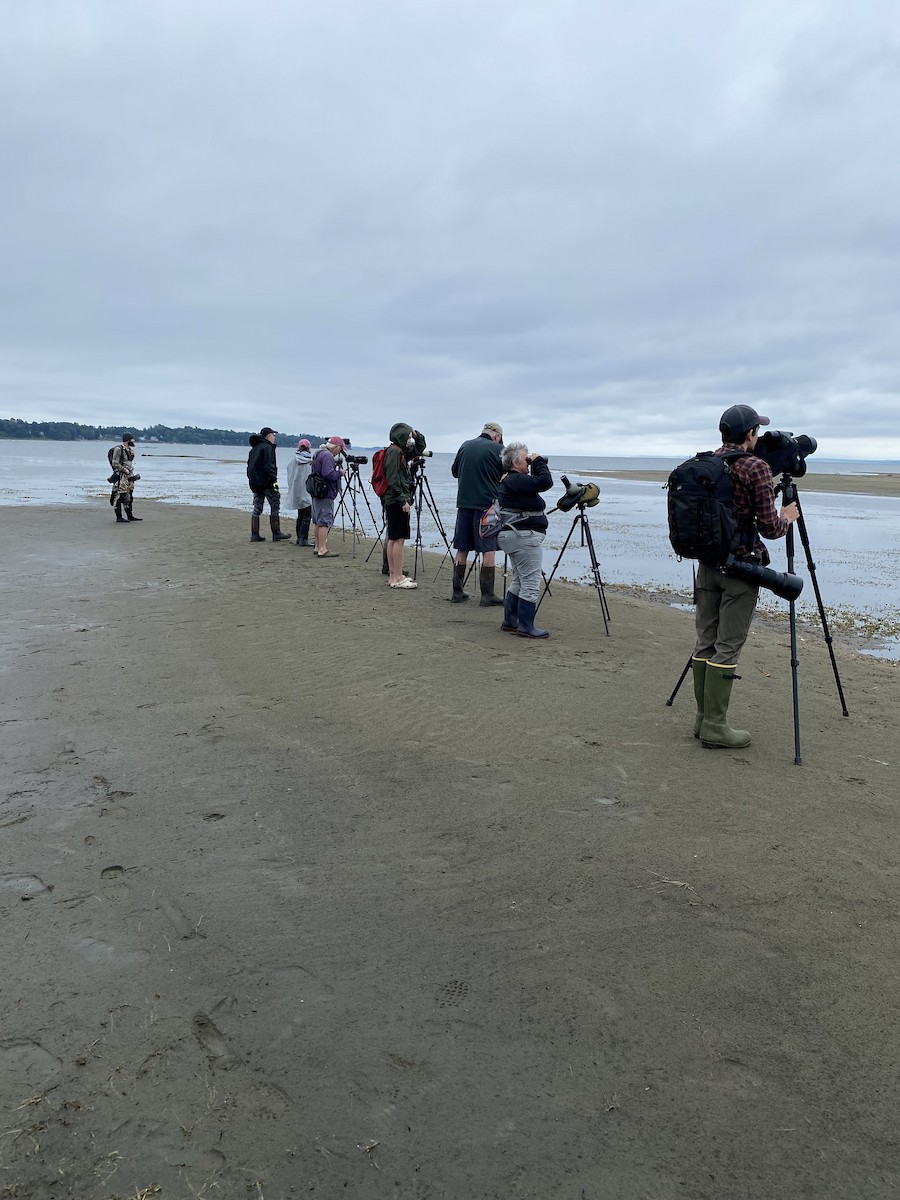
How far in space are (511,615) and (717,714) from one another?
152 inches

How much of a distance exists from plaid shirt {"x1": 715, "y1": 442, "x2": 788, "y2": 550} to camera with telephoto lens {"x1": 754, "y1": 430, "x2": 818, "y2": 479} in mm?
254

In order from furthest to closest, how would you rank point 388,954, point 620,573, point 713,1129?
point 620,573 < point 388,954 < point 713,1129

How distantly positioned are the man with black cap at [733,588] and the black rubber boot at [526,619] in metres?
3.30

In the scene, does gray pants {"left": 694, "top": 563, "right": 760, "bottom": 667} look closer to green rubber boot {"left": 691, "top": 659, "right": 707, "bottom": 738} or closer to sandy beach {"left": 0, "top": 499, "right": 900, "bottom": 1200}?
green rubber boot {"left": 691, "top": 659, "right": 707, "bottom": 738}

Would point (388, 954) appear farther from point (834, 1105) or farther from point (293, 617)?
point (293, 617)

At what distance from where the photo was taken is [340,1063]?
258 cm

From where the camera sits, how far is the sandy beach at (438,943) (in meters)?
2.30

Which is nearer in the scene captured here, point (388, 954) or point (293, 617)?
point (388, 954)

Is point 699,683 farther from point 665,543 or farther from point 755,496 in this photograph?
point 665,543

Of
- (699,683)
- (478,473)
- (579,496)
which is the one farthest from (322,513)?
(699,683)

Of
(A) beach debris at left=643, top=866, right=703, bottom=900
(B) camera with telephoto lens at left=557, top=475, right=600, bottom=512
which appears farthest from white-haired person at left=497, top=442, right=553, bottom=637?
(A) beach debris at left=643, top=866, right=703, bottom=900

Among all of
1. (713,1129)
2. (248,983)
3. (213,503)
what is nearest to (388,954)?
(248,983)

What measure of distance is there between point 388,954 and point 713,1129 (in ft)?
4.25

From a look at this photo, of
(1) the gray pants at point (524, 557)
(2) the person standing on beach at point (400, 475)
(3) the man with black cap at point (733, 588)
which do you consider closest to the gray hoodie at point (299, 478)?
(2) the person standing on beach at point (400, 475)
